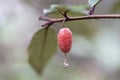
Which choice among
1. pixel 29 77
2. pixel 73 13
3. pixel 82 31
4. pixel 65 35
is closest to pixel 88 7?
pixel 73 13

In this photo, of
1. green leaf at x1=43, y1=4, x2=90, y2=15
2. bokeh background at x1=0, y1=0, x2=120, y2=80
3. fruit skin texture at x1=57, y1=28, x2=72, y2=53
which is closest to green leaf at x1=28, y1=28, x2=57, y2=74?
green leaf at x1=43, y1=4, x2=90, y2=15

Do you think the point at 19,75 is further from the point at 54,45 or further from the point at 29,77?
the point at 54,45

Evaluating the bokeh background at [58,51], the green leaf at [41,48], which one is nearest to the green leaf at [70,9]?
the green leaf at [41,48]

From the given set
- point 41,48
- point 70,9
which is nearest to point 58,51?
point 41,48

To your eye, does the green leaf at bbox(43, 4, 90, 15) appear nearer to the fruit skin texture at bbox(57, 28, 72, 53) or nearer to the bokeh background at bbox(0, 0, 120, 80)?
the fruit skin texture at bbox(57, 28, 72, 53)

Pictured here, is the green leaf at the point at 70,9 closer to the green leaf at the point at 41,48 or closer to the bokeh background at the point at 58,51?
the green leaf at the point at 41,48

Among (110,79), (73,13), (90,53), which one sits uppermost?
(73,13)

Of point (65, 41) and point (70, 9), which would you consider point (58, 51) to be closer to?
point (70, 9)
